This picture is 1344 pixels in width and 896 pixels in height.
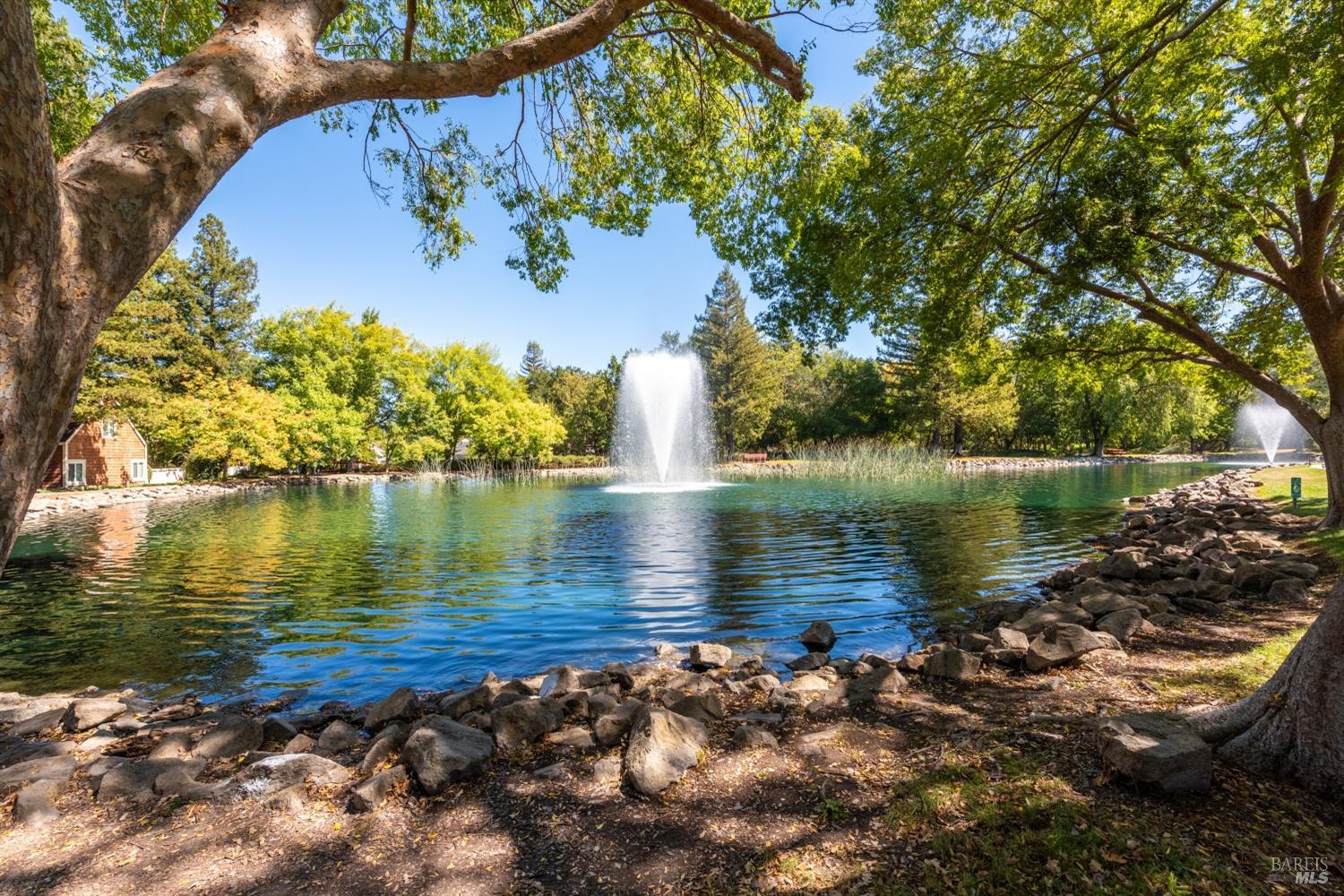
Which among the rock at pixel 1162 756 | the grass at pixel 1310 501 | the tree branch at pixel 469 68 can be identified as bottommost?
the rock at pixel 1162 756

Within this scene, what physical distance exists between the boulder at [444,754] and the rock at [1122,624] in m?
6.11

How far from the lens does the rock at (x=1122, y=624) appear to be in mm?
5879

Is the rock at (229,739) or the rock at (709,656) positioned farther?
the rock at (709,656)

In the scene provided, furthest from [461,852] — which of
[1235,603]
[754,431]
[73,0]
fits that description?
[754,431]

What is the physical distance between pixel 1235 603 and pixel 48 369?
10.7 m

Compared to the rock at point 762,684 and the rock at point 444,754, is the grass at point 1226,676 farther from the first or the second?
the rock at point 444,754

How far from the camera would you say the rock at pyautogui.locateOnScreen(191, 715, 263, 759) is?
4.22 m

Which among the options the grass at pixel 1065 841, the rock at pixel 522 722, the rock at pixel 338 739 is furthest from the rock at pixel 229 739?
the grass at pixel 1065 841

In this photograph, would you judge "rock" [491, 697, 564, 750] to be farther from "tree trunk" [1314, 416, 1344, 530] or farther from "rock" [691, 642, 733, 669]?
"tree trunk" [1314, 416, 1344, 530]

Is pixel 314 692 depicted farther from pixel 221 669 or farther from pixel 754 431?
pixel 754 431

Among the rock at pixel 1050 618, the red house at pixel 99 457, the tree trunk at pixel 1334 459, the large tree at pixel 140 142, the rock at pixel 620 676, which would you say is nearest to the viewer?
the large tree at pixel 140 142

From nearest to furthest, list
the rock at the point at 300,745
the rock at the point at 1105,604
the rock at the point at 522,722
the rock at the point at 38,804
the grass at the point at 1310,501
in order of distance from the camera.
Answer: the rock at the point at 38,804
the rock at the point at 522,722
the rock at the point at 300,745
the rock at the point at 1105,604
the grass at the point at 1310,501

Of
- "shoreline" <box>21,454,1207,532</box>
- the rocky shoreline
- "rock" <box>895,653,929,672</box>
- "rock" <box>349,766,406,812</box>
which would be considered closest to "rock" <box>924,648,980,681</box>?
the rocky shoreline

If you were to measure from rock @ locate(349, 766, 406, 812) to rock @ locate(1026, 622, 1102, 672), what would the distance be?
17.2ft
